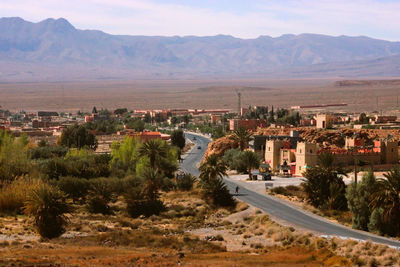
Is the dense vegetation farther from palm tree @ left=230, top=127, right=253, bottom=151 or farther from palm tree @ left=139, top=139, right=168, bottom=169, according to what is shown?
palm tree @ left=230, top=127, right=253, bottom=151

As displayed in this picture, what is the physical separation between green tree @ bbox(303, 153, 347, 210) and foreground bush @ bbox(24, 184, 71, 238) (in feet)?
53.2

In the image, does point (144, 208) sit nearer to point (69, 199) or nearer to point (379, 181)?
point (69, 199)

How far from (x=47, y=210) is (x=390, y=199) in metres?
16.2

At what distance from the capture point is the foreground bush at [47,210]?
3253 centimetres

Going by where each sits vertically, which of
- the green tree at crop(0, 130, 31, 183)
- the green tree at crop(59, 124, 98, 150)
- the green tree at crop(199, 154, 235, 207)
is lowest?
the green tree at crop(59, 124, 98, 150)

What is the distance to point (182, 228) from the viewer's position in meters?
37.6

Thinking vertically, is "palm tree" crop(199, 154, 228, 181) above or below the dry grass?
above

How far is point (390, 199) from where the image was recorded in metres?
34.1

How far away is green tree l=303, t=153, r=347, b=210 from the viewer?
136 ft

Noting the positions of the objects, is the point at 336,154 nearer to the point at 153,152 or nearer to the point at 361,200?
the point at 153,152

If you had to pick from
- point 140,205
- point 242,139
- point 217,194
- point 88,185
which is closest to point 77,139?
point 242,139

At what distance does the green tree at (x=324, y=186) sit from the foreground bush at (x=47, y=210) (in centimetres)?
1621

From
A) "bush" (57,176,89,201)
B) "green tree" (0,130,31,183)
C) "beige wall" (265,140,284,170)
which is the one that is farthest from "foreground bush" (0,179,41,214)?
"beige wall" (265,140,284,170)

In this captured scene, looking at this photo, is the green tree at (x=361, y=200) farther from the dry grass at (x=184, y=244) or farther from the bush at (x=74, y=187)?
the bush at (x=74, y=187)
